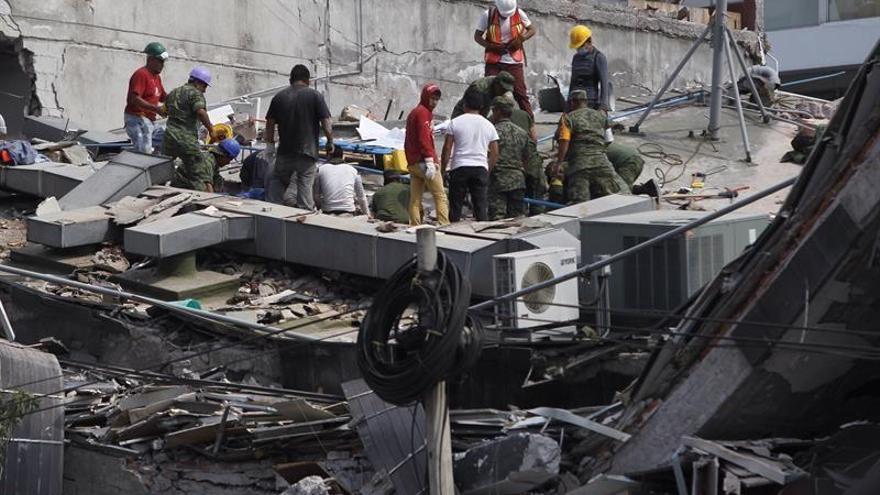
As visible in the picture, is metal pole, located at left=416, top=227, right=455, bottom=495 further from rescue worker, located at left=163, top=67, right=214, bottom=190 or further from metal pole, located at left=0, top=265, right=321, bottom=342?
rescue worker, located at left=163, top=67, right=214, bottom=190

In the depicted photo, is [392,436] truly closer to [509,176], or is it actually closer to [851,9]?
[509,176]

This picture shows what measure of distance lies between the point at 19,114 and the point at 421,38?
20.2 feet

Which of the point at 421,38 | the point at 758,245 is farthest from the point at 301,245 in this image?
the point at 421,38

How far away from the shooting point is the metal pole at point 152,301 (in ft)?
42.0

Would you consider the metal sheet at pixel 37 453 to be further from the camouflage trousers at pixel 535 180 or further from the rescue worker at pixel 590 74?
the rescue worker at pixel 590 74

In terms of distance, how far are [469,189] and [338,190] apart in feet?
4.03

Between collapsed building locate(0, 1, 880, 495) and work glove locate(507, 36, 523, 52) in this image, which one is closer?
collapsed building locate(0, 1, 880, 495)

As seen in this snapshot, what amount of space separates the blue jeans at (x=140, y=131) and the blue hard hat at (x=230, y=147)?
0.74 m

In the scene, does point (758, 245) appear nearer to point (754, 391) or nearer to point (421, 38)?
point (754, 391)

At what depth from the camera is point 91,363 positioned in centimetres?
1333

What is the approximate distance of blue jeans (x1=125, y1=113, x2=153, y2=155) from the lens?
55.6 ft

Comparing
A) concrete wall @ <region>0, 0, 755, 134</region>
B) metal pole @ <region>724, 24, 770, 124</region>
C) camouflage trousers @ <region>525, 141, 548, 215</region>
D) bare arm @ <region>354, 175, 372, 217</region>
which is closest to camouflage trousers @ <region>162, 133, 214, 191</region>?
bare arm @ <region>354, 175, 372, 217</region>

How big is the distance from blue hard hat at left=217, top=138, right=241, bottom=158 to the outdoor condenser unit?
5.83 meters

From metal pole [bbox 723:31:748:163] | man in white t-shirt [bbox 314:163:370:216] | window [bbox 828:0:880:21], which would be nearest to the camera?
man in white t-shirt [bbox 314:163:370:216]
